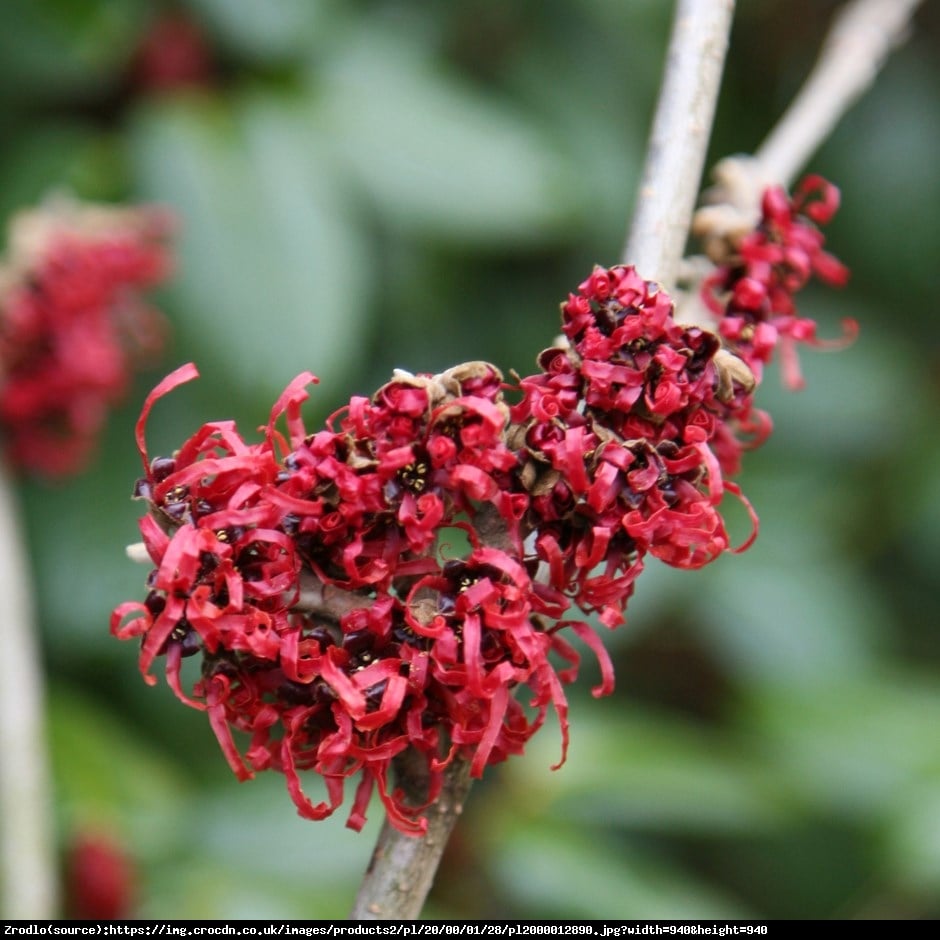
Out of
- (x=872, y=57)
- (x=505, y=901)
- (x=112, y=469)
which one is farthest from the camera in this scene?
(x=112, y=469)

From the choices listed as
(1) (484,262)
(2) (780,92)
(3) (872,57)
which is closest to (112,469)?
(1) (484,262)

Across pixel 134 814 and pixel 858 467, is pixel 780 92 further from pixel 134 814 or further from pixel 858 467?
pixel 134 814

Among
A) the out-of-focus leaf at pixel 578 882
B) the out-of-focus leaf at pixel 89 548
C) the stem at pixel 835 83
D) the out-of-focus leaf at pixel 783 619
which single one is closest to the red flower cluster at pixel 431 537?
the stem at pixel 835 83

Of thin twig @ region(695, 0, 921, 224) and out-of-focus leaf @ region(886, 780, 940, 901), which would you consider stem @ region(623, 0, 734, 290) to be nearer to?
thin twig @ region(695, 0, 921, 224)

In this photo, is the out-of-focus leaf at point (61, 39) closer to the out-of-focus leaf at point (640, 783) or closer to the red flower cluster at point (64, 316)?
the red flower cluster at point (64, 316)

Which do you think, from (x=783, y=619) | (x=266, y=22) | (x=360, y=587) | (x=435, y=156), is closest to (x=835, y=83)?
(x=360, y=587)
